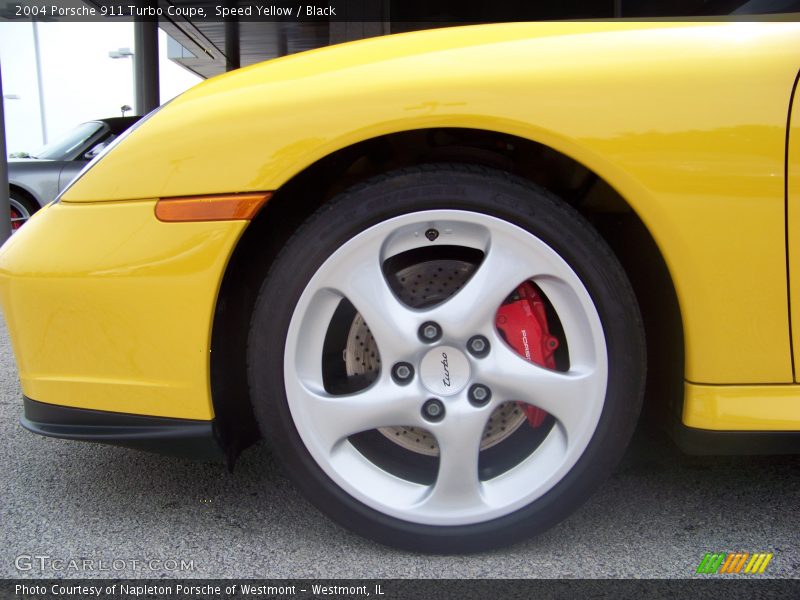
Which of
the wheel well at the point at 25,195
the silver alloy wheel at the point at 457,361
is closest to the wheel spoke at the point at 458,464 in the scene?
the silver alloy wheel at the point at 457,361

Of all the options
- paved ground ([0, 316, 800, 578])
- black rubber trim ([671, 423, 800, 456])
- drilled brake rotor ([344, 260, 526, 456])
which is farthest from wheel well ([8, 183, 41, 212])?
black rubber trim ([671, 423, 800, 456])

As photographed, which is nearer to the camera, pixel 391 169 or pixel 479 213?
pixel 479 213

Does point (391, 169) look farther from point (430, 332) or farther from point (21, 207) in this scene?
point (21, 207)

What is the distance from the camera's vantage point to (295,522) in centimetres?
155

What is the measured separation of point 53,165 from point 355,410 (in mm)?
6577

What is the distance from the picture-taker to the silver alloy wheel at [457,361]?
1.33 metres

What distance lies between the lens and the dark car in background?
6.69 metres

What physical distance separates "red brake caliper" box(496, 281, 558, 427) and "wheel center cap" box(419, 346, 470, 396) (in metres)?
0.15

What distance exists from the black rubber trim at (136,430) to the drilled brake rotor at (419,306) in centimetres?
35

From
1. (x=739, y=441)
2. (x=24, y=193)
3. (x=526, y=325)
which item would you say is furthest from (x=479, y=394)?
(x=24, y=193)

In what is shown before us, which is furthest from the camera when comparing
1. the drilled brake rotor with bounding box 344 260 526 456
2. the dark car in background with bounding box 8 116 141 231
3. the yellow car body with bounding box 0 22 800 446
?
the dark car in background with bounding box 8 116 141 231

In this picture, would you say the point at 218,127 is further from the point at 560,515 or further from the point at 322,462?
the point at 560,515

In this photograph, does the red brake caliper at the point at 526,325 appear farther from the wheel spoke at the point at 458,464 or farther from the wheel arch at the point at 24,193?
the wheel arch at the point at 24,193

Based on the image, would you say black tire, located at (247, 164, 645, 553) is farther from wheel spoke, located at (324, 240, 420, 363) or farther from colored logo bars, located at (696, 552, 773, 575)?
colored logo bars, located at (696, 552, 773, 575)
